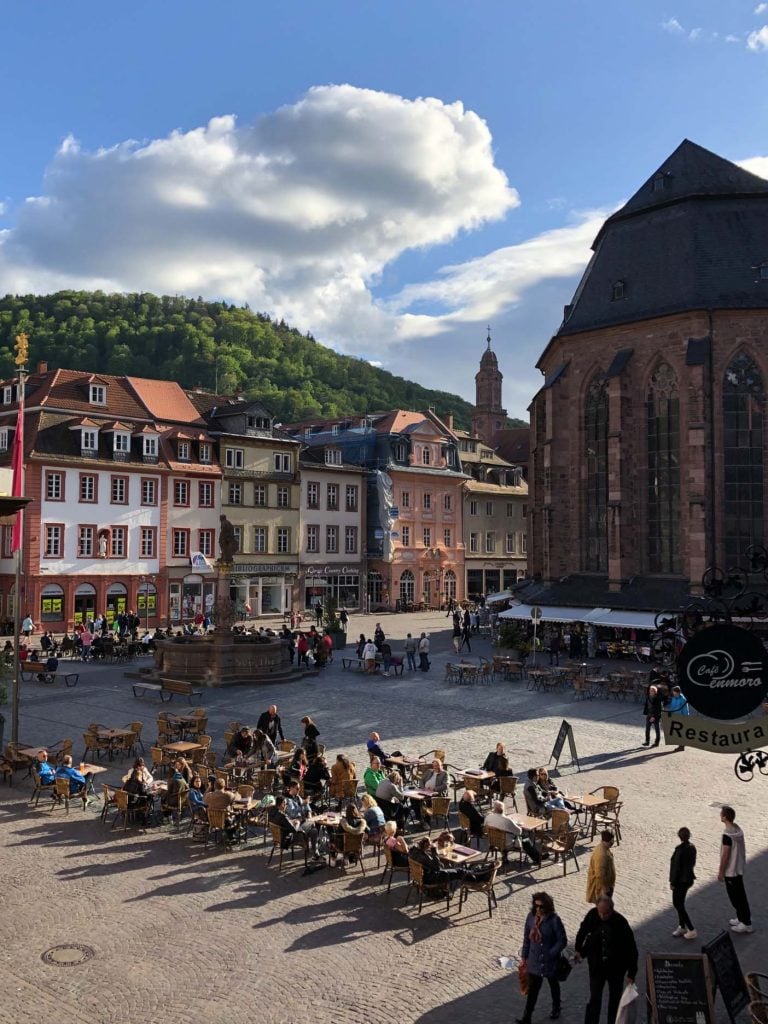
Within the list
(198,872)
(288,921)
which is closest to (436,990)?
(288,921)

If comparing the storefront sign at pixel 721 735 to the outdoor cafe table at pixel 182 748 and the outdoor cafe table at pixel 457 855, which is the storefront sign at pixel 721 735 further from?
the outdoor cafe table at pixel 182 748

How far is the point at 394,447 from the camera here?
63062 millimetres

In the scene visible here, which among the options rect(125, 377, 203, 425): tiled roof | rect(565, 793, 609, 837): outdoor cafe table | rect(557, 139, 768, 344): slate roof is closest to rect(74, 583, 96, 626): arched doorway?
rect(125, 377, 203, 425): tiled roof

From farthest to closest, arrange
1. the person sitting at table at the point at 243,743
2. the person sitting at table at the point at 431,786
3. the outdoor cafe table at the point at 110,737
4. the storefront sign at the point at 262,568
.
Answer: the storefront sign at the point at 262,568, the outdoor cafe table at the point at 110,737, the person sitting at table at the point at 243,743, the person sitting at table at the point at 431,786

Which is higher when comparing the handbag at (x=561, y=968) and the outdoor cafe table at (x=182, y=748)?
the outdoor cafe table at (x=182, y=748)

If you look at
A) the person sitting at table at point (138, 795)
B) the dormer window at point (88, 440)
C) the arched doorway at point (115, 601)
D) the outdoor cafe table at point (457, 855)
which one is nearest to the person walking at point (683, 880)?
the outdoor cafe table at point (457, 855)

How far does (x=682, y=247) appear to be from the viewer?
40.4 meters

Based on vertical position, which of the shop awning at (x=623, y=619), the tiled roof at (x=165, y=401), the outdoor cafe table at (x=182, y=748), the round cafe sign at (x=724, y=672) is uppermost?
the tiled roof at (x=165, y=401)

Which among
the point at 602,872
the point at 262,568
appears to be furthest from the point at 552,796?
the point at 262,568

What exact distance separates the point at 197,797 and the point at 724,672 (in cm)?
918

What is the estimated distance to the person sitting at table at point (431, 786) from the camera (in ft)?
46.8

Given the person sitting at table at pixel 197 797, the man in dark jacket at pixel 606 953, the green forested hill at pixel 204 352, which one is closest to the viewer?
the man in dark jacket at pixel 606 953

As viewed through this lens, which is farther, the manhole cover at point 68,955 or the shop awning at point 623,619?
the shop awning at point 623,619

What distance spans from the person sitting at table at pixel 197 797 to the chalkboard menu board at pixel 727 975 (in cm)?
789
